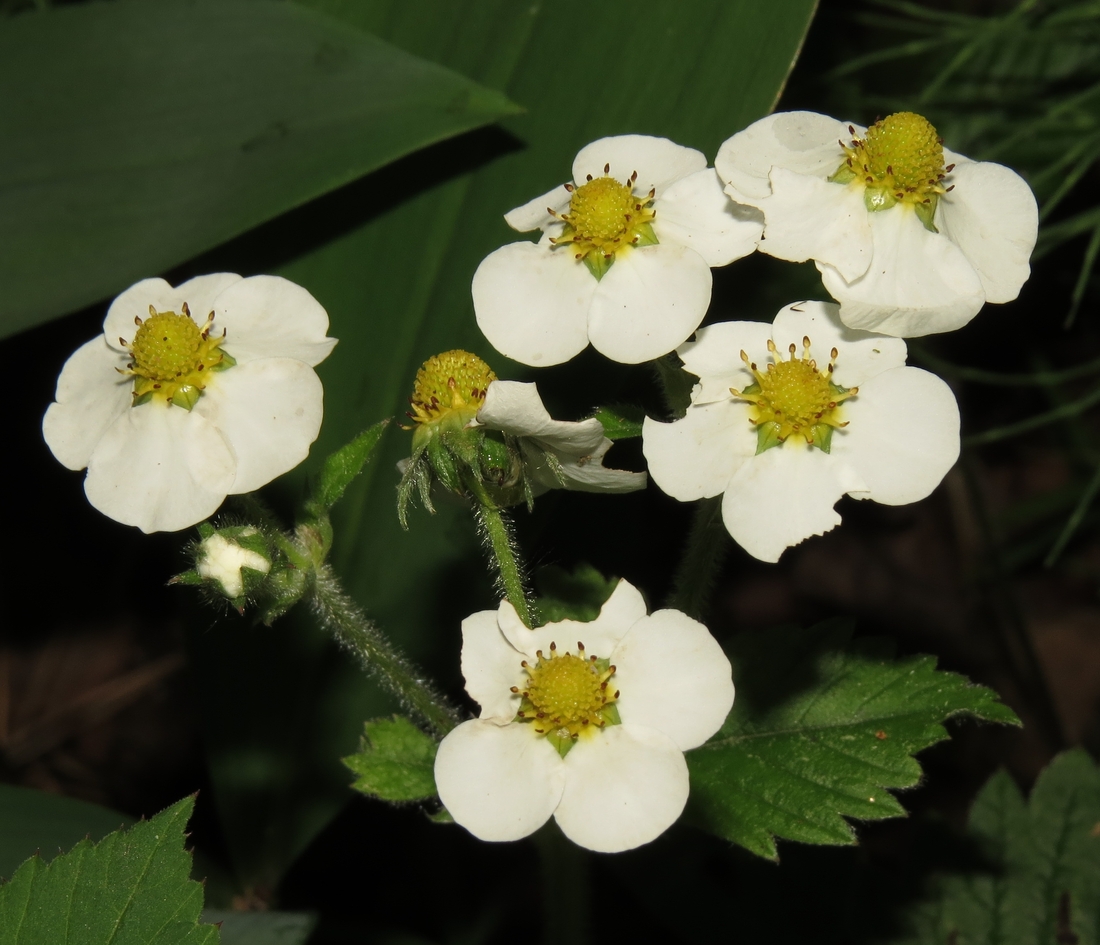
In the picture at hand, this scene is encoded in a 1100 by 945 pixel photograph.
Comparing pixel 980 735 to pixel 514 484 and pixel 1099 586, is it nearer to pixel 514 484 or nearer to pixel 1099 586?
pixel 1099 586

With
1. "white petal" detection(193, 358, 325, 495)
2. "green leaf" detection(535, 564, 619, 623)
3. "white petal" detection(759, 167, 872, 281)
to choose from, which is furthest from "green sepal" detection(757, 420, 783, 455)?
"white petal" detection(193, 358, 325, 495)

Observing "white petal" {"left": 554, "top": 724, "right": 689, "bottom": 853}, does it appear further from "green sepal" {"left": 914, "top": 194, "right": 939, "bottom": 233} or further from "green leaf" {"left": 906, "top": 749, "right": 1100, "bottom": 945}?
"green leaf" {"left": 906, "top": 749, "right": 1100, "bottom": 945}

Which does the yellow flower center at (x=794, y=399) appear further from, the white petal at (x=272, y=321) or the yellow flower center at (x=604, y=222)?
the white petal at (x=272, y=321)

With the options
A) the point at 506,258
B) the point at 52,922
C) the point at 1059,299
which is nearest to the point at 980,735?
the point at 1059,299

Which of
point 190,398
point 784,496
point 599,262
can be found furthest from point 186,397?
point 784,496

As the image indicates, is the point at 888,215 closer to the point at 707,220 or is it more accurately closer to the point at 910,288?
the point at 910,288

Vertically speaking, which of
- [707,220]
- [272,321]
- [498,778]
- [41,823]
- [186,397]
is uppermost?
[707,220]
